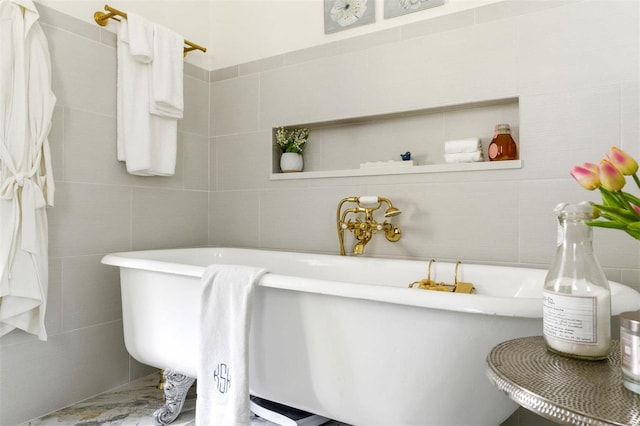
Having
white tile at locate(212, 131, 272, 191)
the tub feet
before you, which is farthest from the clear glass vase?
white tile at locate(212, 131, 272, 191)

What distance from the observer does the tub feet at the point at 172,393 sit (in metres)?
1.76

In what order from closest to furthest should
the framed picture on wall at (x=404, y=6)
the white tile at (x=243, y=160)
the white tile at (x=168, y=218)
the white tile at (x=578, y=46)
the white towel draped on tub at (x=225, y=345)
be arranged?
the white towel draped on tub at (x=225, y=345) < the white tile at (x=578, y=46) < the framed picture on wall at (x=404, y=6) < the white tile at (x=168, y=218) < the white tile at (x=243, y=160)

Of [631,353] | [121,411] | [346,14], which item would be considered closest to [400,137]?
[346,14]

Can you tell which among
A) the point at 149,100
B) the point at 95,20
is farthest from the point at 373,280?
the point at 95,20

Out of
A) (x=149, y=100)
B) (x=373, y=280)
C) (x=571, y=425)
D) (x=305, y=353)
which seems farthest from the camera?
(x=149, y=100)

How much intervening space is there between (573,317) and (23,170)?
187 cm

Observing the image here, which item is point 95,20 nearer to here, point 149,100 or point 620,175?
point 149,100

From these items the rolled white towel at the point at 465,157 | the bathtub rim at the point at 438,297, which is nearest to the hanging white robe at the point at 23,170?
the bathtub rim at the point at 438,297

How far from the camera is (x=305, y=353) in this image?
132cm

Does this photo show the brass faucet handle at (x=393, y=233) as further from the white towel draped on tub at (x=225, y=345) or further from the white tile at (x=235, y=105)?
the white tile at (x=235, y=105)

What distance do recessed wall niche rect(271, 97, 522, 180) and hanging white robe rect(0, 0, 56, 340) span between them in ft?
3.69

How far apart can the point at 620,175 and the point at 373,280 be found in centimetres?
126

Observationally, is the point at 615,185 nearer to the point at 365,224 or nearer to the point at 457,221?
the point at 457,221

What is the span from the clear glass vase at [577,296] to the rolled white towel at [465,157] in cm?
107
